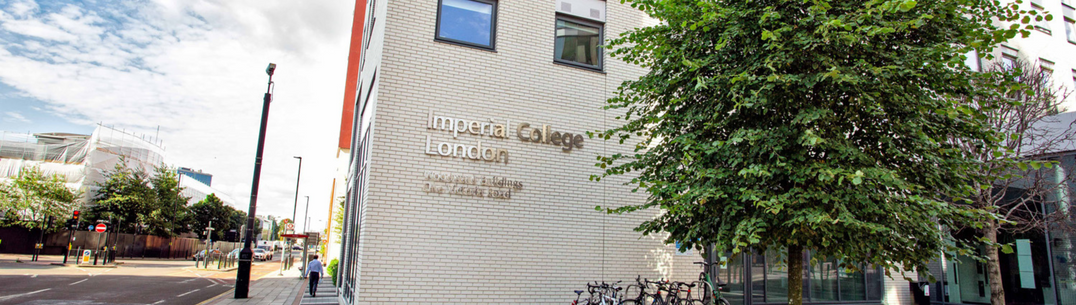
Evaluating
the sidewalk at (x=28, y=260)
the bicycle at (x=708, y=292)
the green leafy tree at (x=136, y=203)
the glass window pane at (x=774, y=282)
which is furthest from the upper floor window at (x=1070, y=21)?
the green leafy tree at (x=136, y=203)

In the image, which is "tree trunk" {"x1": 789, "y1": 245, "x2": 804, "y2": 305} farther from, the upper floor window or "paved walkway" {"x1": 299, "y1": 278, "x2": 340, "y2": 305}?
the upper floor window

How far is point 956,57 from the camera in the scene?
21.2 ft

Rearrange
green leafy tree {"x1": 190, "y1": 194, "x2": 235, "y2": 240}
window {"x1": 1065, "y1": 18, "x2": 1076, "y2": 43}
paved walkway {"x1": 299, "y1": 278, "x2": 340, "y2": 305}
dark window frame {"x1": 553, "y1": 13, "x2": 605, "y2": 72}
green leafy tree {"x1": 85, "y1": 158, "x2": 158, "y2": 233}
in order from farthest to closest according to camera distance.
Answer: green leafy tree {"x1": 190, "y1": 194, "x2": 235, "y2": 240}, green leafy tree {"x1": 85, "y1": 158, "x2": 158, "y2": 233}, window {"x1": 1065, "y1": 18, "x2": 1076, "y2": 43}, paved walkway {"x1": 299, "y1": 278, "x2": 340, "y2": 305}, dark window frame {"x1": 553, "y1": 13, "x2": 605, "y2": 72}

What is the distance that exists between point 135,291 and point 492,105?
48.1 ft

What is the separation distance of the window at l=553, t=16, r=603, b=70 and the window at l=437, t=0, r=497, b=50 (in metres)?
1.39

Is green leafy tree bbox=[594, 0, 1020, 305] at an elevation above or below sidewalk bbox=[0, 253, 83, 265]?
above

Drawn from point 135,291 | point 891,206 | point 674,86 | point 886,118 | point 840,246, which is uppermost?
point 674,86

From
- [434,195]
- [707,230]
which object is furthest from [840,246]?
[434,195]

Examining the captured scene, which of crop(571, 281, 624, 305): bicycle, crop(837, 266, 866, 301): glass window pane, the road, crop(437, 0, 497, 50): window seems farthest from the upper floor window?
the road

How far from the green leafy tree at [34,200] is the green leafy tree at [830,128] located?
48.2m

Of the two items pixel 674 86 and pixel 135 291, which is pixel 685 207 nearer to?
pixel 674 86

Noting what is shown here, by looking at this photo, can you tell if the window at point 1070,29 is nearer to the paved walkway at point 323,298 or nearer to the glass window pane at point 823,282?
the glass window pane at point 823,282

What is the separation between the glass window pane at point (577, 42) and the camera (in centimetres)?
1144

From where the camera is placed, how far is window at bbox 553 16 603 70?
11.4 m
